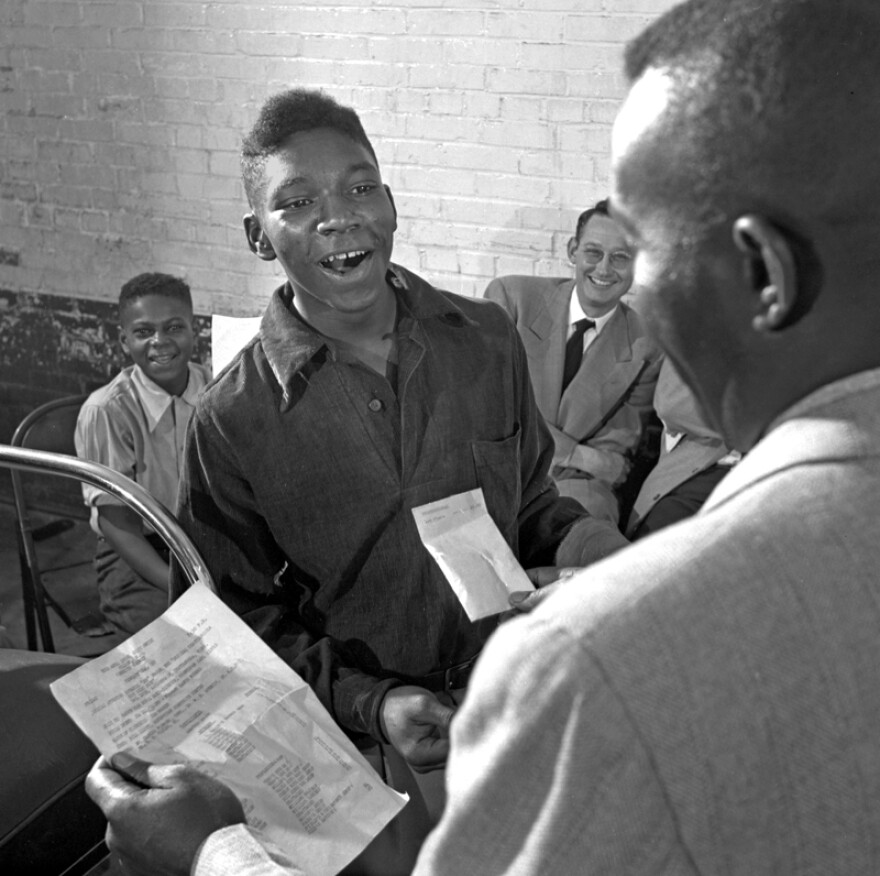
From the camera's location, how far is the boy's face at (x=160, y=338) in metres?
3.35

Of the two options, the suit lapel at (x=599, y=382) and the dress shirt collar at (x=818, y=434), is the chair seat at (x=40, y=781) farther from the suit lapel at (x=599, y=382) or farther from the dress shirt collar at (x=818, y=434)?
the suit lapel at (x=599, y=382)

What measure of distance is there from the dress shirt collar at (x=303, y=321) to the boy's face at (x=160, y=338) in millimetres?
1500

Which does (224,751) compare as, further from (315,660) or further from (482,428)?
(482,428)

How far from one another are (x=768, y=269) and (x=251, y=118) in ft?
12.6

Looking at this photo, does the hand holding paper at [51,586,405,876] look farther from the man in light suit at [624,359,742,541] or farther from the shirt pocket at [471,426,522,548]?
the man in light suit at [624,359,742,541]

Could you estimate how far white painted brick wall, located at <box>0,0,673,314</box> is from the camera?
12.5 ft

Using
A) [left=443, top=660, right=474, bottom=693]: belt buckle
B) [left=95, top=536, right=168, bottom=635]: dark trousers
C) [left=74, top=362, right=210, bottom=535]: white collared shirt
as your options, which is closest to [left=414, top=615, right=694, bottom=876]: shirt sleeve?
[left=443, top=660, right=474, bottom=693]: belt buckle

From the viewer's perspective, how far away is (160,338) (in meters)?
3.38

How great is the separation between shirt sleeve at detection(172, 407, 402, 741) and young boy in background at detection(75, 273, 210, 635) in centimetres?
133

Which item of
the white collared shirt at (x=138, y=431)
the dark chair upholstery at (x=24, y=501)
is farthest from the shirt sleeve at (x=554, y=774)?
the white collared shirt at (x=138, y=431)

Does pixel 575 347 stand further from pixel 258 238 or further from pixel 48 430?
pixel 258 238

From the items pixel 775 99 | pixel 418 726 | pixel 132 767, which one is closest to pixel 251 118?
pixel 418 726

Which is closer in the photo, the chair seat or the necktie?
the chair seat

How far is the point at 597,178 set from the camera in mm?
3809
